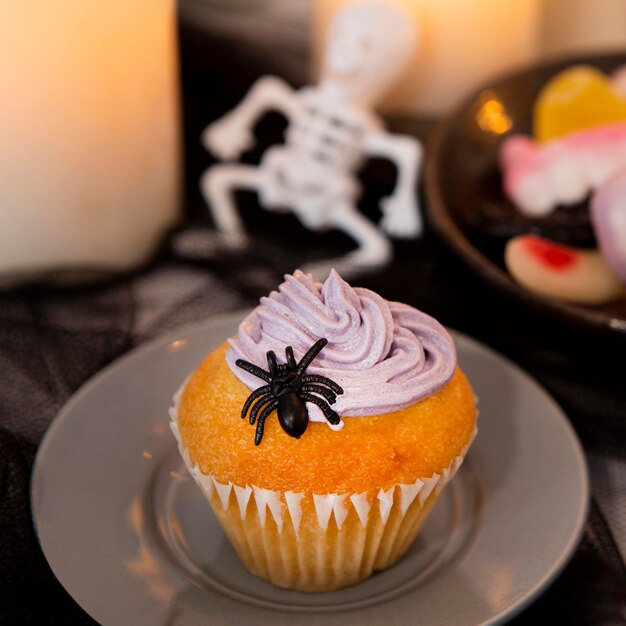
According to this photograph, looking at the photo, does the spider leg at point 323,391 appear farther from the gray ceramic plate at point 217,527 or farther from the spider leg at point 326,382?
the gray ceramic plate at point 217,527

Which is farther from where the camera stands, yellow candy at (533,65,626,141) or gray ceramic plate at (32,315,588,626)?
yellow candy at (533,65,626,141)

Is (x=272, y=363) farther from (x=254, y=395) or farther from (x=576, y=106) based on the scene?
(x=576, y=106)

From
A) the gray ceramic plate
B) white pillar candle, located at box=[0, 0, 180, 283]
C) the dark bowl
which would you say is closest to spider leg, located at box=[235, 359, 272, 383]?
the gray ceramic plate

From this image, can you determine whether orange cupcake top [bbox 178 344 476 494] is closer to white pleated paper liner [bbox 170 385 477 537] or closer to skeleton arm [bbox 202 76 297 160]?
white pleated paper liner [bbox 170 385 477 537]

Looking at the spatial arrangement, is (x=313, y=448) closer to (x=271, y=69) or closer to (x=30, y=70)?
A: (x=30, y=70)

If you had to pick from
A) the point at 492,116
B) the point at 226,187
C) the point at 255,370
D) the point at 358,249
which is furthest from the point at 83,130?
the point at 492,116

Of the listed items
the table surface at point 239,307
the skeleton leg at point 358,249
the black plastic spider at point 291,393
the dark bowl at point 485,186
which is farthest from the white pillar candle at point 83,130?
the black plastic spider at point 291,393

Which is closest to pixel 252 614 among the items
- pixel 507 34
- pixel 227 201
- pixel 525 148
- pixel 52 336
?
pixel 52 336
